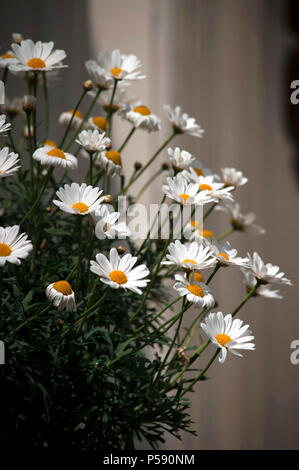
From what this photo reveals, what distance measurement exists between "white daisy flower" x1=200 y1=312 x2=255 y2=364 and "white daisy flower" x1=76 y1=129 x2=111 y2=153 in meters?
0.19

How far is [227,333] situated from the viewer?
1.53 ft

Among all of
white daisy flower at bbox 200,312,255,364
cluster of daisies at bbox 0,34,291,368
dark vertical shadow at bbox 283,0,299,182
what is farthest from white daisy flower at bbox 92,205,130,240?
dark vertical shadow at bbox 283,0,299,182

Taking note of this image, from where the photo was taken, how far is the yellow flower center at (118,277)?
430 mm

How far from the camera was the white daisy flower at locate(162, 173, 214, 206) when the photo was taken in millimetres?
470

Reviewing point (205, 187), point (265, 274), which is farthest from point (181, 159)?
point (265, 274)

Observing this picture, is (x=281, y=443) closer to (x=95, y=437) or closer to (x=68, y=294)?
(x=95, y=437)

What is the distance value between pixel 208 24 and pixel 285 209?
48cm

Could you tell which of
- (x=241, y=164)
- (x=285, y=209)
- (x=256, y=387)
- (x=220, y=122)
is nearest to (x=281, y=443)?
(x=256, y=387)

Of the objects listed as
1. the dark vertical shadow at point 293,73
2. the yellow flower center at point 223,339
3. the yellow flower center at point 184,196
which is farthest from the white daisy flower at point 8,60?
the dark vertical shadow at point 293,73

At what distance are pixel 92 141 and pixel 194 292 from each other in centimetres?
18

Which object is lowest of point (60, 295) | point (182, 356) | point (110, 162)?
point (182, 356)

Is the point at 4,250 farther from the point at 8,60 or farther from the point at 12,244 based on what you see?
the point at 8,60

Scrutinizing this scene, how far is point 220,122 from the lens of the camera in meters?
1.29

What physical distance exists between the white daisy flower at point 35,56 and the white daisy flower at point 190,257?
211 millimetres
